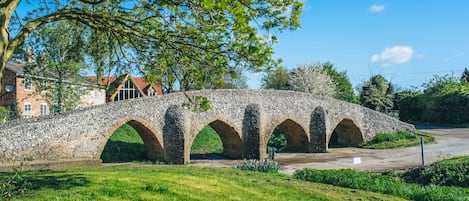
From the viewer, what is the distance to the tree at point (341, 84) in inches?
2027

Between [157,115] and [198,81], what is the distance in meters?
12.3

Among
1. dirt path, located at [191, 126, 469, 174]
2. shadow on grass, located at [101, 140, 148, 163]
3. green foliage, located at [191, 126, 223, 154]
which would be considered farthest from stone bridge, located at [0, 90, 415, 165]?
green foliage, located at [191, 126, 223, 154]

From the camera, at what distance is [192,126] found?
22656 mm

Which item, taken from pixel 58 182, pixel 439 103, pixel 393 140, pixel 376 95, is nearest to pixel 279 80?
pixel 376 95

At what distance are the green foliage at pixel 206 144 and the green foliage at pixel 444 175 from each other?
15552 millimetres

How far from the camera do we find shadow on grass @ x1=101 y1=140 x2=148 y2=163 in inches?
942

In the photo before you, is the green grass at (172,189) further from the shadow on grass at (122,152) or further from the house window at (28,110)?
the house window at (28,110)

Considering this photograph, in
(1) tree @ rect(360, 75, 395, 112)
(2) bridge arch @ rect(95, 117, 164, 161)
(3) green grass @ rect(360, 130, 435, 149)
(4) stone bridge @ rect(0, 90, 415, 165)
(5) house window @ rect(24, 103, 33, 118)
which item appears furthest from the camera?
(1) tree @ rect(360, 75, 395, 112)

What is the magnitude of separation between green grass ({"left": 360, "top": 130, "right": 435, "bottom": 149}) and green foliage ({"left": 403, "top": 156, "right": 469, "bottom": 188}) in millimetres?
14857

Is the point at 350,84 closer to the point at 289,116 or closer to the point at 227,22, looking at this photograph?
the point at 289,116

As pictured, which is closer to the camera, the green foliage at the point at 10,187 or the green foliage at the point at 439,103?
the green foliage at the point at 10,187

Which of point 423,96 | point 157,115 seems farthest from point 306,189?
point 423,96

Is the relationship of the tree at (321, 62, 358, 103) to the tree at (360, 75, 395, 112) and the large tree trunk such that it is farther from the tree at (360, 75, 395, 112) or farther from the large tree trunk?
the large tree trunk

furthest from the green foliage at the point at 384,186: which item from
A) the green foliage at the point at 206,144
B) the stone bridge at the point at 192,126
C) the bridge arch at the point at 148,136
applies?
the green foliage at the point at 206,144
